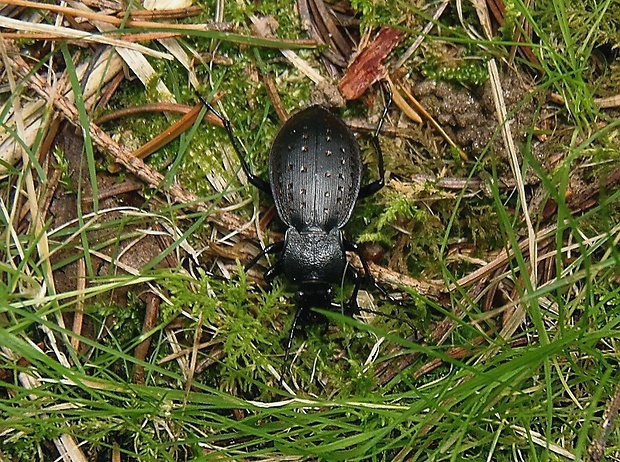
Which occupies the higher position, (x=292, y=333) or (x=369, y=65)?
(x=369, y=65)

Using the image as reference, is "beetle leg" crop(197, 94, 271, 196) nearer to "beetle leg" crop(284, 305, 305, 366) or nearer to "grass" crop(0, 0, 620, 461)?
"grass" crop(0, 0, 620, 461)

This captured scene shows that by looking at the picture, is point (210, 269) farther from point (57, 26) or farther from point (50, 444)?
point (57, 26)

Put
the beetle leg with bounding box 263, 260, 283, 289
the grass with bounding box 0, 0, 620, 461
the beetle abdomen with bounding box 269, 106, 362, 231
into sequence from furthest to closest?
the beetle leg with bounding box 263, 260, 283, 289
the beetle abdomen with bounding box 269, 106, 362, 231
the grass with bounding box 0, 0, 620, 461

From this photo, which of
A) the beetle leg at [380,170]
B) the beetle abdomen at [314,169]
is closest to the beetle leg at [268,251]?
the beetle abdomen at [314,169]

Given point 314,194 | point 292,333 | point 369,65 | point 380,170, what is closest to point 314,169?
point 314,194

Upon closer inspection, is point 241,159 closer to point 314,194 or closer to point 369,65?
point 314,194

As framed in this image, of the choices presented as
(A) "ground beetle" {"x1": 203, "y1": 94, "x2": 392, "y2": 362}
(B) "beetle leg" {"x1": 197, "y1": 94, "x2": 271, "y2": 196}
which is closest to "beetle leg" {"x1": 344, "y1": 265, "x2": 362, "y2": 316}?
(A) "ground beetle" {"x1": 203, "y1": 94, "x2": 392, "y2": 362}

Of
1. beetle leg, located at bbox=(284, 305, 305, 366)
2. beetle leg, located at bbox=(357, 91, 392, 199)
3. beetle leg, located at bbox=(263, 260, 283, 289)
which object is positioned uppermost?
beetle leg, located at bbox=(357, 91, 392, 199)
